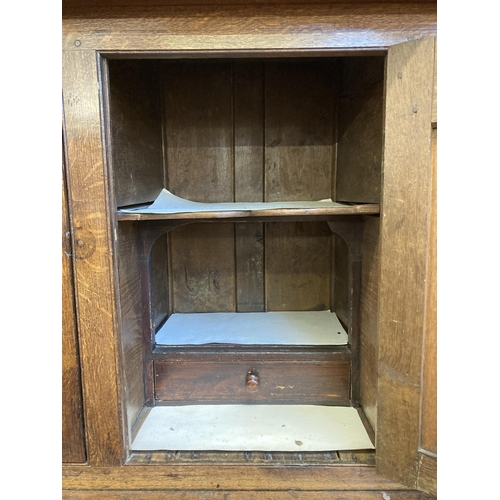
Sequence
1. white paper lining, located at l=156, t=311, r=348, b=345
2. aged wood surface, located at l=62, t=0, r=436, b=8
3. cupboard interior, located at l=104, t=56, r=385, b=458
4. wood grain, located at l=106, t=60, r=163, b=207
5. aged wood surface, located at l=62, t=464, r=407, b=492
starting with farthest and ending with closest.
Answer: white paper lining, located at l=156, t=311, r=348, b=345 → cupboard interior, located at l=104, t=56, r=385, b=458 → wood grain, located at l=106, t=60, r=163, b=207 → aged wood surface, located at l=62, t=464, r=407, b=492 → aged wood surface, located at l=62, t=0, r=436, b=8

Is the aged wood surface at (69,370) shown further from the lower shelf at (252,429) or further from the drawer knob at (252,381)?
the drawer knob at (252,381)

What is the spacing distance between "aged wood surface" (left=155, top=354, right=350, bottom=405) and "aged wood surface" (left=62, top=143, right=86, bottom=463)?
32 cm

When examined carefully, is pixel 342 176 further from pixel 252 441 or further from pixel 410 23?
pixel 252 441

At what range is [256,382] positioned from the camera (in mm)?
1296

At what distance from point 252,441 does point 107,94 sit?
1.12 m

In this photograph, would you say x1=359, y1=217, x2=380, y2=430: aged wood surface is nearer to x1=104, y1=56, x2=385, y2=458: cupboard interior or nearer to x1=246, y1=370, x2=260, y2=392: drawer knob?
x1=104, y1=56, x2=385, y2=458: cupboard interior

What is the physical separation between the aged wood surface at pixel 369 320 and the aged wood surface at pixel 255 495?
19cm

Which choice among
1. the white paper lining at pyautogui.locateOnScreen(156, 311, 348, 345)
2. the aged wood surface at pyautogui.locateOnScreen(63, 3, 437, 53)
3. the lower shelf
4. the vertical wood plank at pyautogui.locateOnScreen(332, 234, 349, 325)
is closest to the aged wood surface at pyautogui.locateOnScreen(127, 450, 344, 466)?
the lower shelf

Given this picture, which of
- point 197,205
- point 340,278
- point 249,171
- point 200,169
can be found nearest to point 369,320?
point 340,278

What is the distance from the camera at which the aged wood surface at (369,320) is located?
1119 millimetres

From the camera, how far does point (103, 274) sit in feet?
3.31

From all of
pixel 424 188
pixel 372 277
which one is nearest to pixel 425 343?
pixel 372 277

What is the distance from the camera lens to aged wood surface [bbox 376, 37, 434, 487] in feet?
2.98

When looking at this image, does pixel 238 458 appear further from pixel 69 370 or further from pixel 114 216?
pixel 114 216
